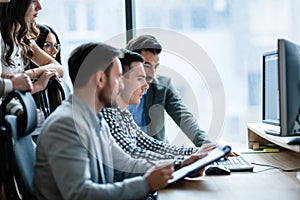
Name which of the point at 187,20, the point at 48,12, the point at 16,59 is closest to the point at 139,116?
the point at 16,59

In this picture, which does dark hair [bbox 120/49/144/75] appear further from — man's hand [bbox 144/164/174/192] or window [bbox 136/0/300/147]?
window [bbox 136/0/300/147]

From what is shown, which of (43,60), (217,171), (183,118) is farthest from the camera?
(183,118)

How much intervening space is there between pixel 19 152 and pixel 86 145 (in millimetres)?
222

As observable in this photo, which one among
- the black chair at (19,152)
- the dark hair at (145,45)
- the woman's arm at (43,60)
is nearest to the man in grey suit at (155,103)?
the dark hair at (145,45)

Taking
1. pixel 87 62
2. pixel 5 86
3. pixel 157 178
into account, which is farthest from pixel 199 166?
pixel 5 86

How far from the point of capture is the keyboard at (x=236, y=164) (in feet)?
6.35

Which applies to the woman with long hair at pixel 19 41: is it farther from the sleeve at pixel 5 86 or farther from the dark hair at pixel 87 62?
the dark hair at pixel 87 62

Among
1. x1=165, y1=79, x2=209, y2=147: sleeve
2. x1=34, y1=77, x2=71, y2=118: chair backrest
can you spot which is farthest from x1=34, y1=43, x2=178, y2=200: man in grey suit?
x1=165, y1=79, x2=209, y2=147: sleeve

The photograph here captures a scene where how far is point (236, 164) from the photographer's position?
2008mm

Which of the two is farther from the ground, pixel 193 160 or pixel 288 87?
pixel 288 87

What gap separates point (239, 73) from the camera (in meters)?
3.12

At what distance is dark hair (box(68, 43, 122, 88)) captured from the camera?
1.53m

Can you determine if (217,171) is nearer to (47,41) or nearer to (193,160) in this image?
(193,160)

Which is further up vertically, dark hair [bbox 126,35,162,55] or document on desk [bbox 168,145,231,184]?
dark hair [bbox 126,35,162,55]
